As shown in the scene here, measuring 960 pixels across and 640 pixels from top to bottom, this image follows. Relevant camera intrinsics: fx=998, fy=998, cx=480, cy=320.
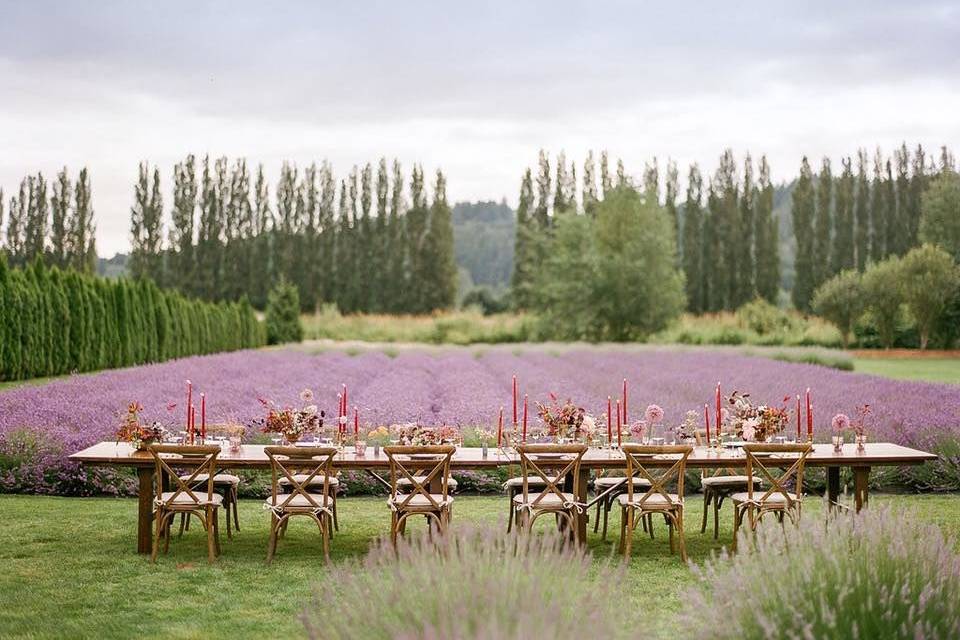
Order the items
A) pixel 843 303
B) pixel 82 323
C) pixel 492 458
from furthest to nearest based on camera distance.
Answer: pixel 843 303
pixel 82 323
pixel 492 458

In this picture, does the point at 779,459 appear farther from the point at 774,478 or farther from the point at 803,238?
the point at 803,238

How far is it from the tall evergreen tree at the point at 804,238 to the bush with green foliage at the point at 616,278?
16.3 metres

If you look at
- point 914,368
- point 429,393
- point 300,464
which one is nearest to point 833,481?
point 300,464

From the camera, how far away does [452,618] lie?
11.2 ft

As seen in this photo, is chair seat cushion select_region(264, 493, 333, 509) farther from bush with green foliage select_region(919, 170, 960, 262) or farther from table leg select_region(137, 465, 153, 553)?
bush with green foliage select_region(919, 170, 960, 262)

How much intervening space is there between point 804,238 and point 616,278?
22.1m

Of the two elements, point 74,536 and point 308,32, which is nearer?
point 74,536

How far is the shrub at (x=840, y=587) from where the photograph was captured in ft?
12.3

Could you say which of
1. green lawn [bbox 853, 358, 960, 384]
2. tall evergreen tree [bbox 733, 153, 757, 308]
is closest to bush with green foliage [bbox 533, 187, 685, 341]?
green lawn [bbox 853, 358, 960, 384]

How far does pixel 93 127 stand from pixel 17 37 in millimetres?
4747

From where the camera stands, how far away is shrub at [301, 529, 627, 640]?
10.6 feet

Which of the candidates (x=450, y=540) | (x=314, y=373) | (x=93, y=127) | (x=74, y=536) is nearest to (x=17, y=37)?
(x=93, y=127)

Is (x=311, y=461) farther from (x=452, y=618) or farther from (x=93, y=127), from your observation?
(x=93, y=127)

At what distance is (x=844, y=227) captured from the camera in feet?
185
